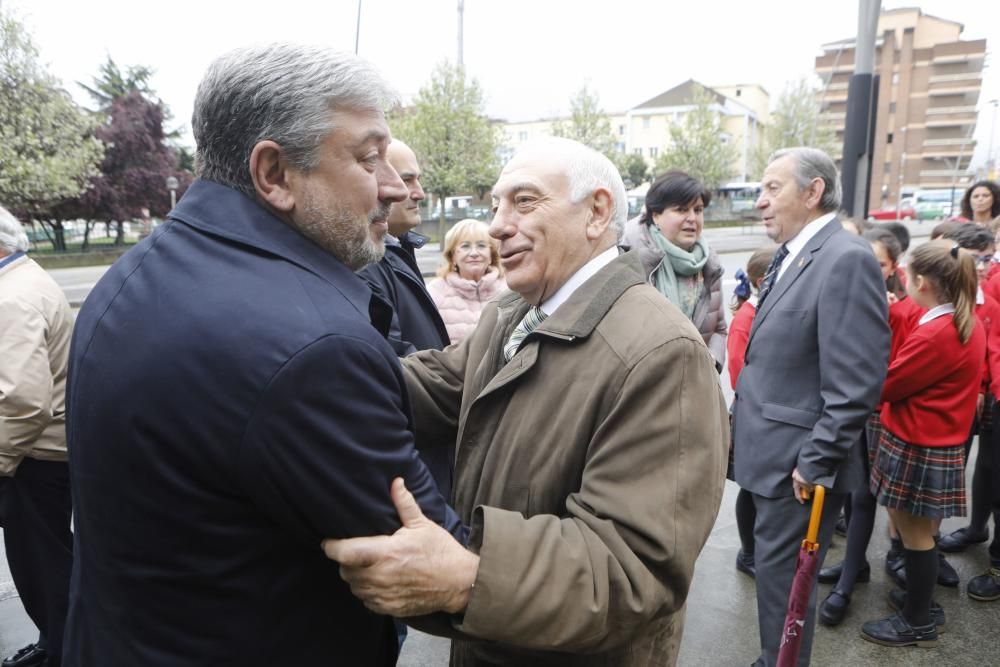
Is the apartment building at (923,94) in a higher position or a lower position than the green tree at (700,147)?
higher

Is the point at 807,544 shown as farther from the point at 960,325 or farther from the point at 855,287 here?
the point at 960,325

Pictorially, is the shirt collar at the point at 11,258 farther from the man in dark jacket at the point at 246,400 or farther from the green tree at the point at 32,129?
the green tree at the point at 32,129

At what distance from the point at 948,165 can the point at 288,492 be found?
97.0 meters

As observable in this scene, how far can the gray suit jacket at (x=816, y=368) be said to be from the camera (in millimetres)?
2514

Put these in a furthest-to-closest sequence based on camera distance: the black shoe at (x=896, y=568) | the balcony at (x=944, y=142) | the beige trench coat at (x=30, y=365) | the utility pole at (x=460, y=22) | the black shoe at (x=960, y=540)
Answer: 1. the balcony at (x=944, y=142)
2. the utility pole at (x=460, y=22)
3. the black shoe at (x=960, y=540)
4. the black shoe at (x=896, y=568)
5. the beige trench coat at (x=30, y=365)

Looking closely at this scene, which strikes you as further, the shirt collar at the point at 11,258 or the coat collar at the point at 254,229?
the shirt collar at the point at 11,258

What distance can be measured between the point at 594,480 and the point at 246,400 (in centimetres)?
68

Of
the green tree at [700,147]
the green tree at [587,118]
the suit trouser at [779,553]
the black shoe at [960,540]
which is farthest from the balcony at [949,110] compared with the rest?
the suit trouser at [779,553]

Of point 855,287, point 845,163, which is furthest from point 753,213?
point 855,287

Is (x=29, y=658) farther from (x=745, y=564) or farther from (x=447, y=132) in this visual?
(x=447, y=132)

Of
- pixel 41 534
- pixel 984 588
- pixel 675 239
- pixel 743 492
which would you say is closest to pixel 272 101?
pixel 41 534

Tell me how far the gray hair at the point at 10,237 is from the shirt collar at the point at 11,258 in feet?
0.05

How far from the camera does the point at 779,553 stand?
2682mm

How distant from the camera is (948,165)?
80250 mm
